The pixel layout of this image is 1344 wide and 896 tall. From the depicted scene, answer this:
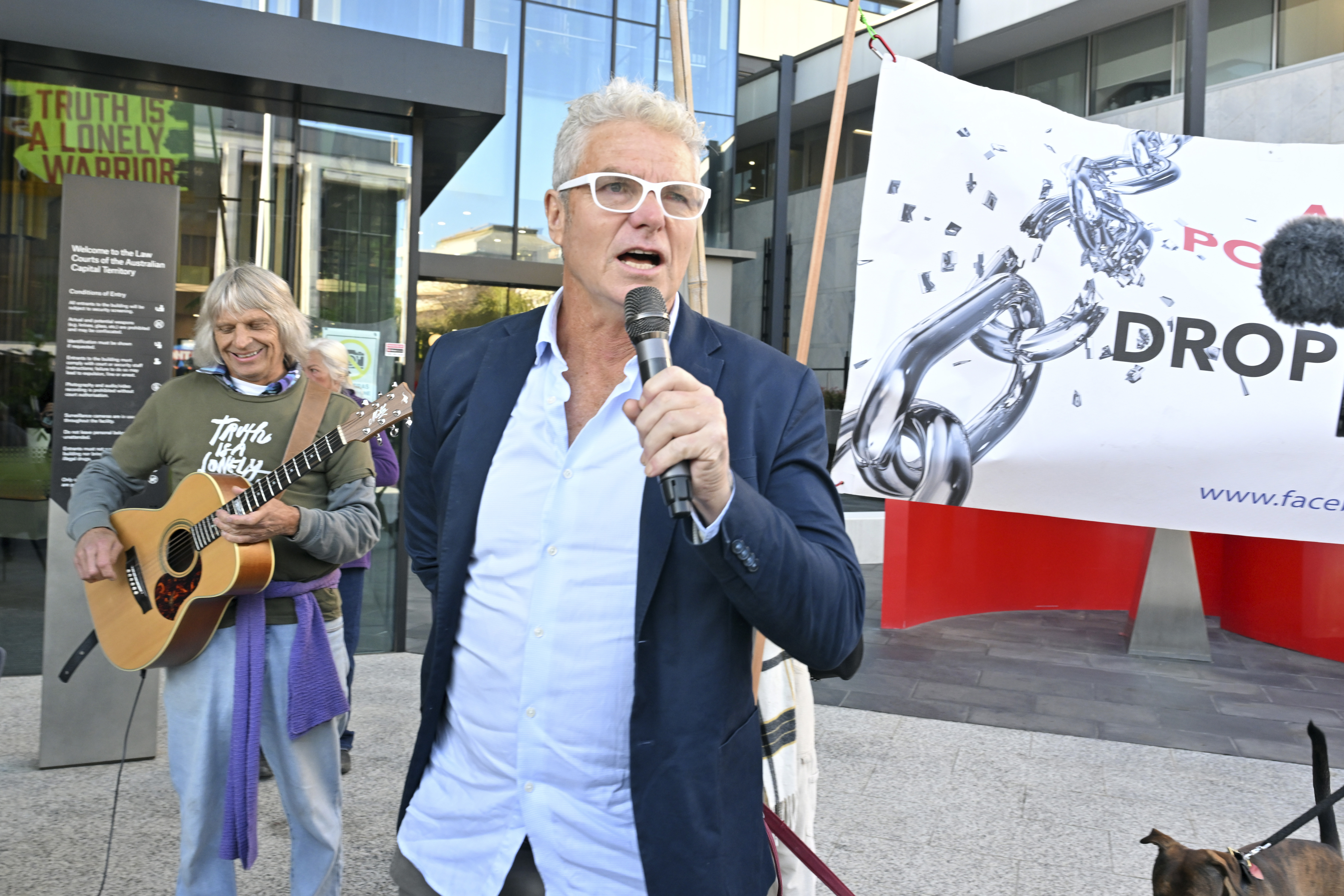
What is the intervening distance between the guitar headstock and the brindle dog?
2308mm

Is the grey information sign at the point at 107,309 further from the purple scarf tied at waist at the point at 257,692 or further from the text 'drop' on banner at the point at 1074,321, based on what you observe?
the text 'drop' on banner at the point at 1074,321

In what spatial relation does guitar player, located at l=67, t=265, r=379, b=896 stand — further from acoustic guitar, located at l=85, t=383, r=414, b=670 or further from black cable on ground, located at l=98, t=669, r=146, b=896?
black cable on ground, located at l=98, t=669, r=146, b=896

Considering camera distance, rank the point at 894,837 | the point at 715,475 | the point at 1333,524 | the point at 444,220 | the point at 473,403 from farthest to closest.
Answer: the point at 444,220, the point at 1333,524, the point at 894,837, the point at 473,403, the point at 715,475

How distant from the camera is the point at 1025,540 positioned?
8797 millimetres

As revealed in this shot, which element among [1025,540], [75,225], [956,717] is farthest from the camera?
[1025,540]

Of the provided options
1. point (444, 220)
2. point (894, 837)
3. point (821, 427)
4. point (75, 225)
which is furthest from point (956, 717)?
point (444, 220)

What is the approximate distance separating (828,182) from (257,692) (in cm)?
201

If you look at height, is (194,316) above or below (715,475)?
above

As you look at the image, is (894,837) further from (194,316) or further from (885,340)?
(194,316)

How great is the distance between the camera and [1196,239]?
6.46 meters

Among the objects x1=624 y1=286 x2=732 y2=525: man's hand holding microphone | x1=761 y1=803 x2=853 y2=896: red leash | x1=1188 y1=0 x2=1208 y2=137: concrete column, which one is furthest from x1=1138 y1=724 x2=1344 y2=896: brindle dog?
x1=1188 y1=0 x2=1208 y2=137: concrete column

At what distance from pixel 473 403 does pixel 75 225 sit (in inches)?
148

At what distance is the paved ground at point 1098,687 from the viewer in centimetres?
546

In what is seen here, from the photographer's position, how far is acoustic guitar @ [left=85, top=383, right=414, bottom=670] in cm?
260
